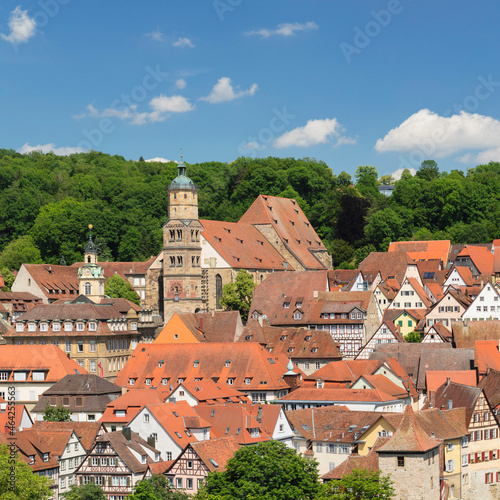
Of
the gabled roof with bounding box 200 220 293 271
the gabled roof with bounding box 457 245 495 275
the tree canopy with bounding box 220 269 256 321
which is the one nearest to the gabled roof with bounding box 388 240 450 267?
the gabled roof with bounding box 457 245 495 275

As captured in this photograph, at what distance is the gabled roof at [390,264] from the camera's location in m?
110

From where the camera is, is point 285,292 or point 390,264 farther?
point 390,264

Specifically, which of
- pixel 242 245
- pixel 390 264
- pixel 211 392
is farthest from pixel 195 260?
pixel 211 392

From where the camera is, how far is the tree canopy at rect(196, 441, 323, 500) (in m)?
55.0

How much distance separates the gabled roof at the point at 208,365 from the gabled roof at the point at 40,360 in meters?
3.93

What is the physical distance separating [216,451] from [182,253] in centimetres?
4288

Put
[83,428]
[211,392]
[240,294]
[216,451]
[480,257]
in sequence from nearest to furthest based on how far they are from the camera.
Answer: [216,451] < [83,428] < [211,392] < [240,294] < [480,257]

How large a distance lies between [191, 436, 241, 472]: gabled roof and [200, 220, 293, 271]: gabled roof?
4374 centimetres

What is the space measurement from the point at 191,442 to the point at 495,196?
8358cm

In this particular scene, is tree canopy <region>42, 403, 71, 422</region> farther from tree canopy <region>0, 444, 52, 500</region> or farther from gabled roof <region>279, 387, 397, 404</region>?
tree canopy <region>0, 444, 52, 500</region>

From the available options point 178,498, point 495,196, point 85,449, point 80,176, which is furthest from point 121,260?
point 178,498

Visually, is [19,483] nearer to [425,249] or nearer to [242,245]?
[242,245]

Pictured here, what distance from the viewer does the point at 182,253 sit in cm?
10531

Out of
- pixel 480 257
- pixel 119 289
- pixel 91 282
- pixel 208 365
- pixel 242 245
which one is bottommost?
pixel 208 365
